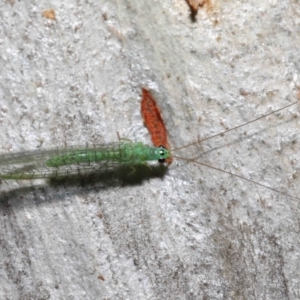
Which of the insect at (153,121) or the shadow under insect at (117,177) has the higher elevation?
the insect at (153,121)

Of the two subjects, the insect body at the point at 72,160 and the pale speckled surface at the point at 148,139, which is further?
the insect body at the point at 72,160

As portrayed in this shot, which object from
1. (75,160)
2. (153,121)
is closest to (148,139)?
(153,121)

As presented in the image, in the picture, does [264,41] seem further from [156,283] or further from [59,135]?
[156,283]

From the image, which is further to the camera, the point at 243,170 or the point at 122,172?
the point at 122,172

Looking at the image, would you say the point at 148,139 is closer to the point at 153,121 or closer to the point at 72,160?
the point at 153,121

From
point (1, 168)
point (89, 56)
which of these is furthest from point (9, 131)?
point (89, 56)
